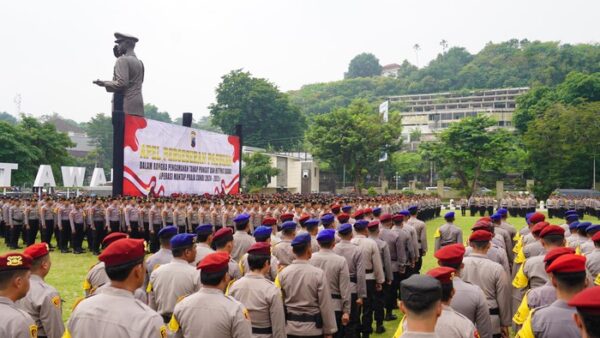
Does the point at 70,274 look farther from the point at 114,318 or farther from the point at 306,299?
the point at 114,318

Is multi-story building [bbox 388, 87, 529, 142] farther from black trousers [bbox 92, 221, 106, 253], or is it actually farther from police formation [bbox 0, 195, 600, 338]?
police formation [bbox 0, 195, 600, 338]

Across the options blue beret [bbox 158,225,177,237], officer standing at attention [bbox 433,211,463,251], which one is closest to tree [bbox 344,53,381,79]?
officer standing at attention [bbox 433,211,463,251]

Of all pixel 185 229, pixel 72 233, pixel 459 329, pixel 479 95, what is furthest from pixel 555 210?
pixel 479 95

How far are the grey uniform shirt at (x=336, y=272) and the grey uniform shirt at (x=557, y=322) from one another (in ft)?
8.15

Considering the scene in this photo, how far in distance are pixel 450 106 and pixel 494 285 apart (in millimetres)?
98581

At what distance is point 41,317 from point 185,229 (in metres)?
11.3

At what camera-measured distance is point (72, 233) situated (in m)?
14.9

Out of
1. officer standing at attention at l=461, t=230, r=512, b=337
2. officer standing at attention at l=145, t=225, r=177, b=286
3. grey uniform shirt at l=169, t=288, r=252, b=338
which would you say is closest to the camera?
grey uniform shirt at l=169, t=288, r=252, b=338

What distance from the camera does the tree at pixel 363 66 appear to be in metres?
154

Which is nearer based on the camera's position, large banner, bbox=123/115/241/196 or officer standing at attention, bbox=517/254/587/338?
officer standing at attention, bbox=517/254/587/338

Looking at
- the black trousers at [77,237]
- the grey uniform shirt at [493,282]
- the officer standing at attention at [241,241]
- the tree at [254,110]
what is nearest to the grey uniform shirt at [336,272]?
the grey uniform shirt at [493,282]

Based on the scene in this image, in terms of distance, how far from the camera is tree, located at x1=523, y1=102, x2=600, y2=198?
40.6 meters

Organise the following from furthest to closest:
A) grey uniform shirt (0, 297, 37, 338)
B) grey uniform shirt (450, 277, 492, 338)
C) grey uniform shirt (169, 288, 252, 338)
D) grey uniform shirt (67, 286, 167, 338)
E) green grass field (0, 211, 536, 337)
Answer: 1. green grass field (0, 211, 536, 337)
2. grey uniform shirt (450, 277, 492, 338)
3. grey uniform shirt (169, 288, 252, 338)
4. grey uniform shirt (0, 297, 37, 338)
5. grey uniform shirt (67, 286, 167, 338)

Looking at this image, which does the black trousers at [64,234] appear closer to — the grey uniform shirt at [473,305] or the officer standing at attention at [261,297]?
the officer standing at attention at [261,297]
